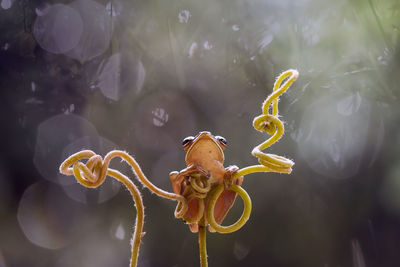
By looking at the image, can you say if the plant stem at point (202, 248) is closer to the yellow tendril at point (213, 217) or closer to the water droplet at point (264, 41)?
the yellow tendril at point (213, 217)

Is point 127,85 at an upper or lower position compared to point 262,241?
upper

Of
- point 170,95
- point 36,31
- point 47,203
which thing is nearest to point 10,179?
point 47,203

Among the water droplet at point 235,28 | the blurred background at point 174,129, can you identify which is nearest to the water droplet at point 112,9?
the blurred background at point 174,129

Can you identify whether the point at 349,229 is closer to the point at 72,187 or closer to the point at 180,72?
the point at 180,72

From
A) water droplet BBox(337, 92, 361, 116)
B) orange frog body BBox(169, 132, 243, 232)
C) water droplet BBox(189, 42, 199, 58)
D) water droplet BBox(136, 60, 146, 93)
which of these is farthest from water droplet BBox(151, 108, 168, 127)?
orange frog body BBox(169, 132, 243, 232)

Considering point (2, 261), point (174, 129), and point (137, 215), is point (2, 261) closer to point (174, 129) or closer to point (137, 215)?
point (174, 129)

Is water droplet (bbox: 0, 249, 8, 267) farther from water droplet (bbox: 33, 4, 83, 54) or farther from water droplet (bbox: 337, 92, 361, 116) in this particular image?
water droplet (bbox: 337, 92, 361, 116)
